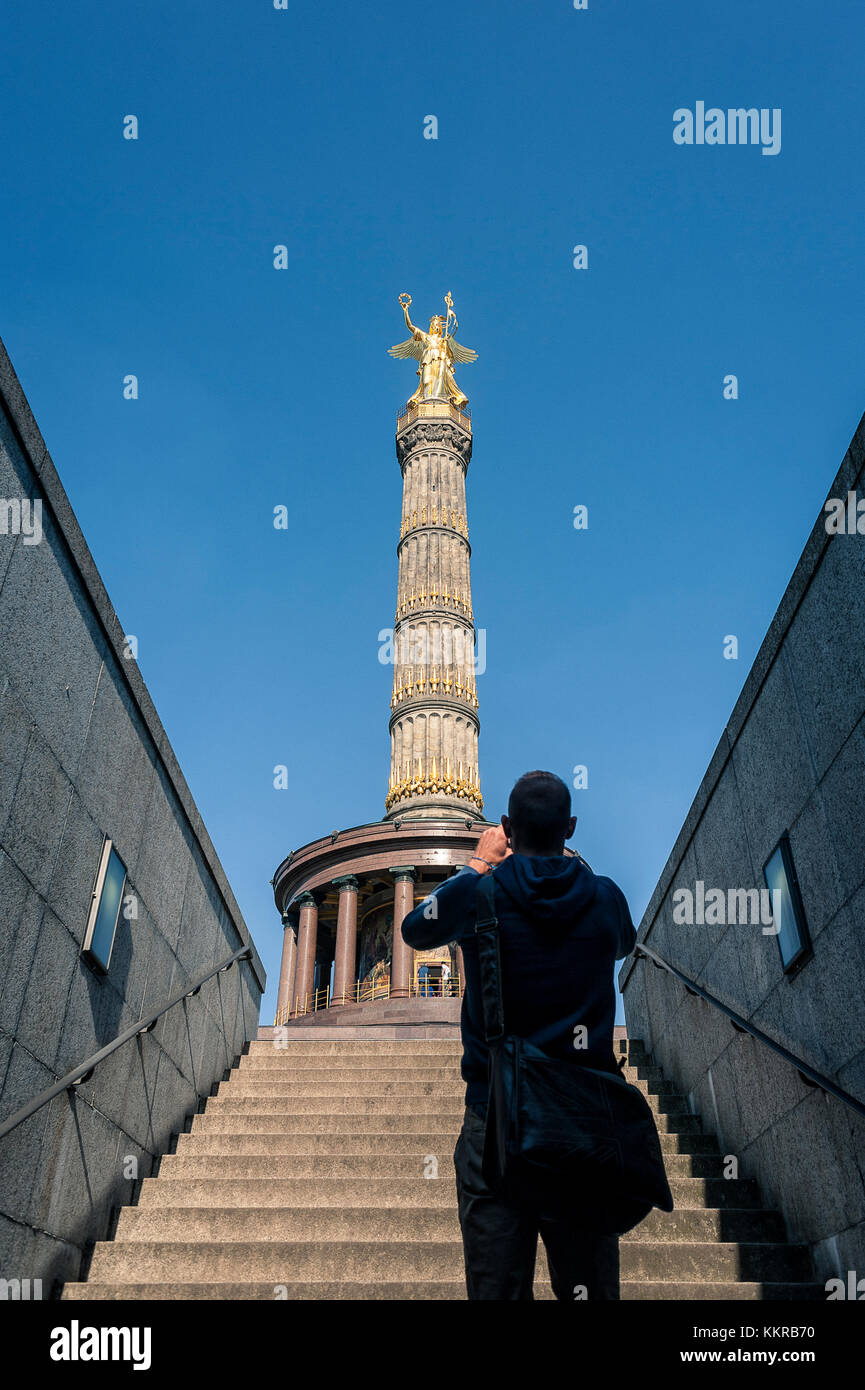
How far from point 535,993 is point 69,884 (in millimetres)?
3670

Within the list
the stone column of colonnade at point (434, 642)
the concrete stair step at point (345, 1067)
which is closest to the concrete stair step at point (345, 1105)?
the concrete stair step at point (345, 1067)

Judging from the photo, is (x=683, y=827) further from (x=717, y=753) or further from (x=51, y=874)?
(x=51, y=874)

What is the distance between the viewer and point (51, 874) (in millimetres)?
5348

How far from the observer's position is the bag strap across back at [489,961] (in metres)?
2.69

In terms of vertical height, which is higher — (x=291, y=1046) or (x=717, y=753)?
(x=717, y=753)

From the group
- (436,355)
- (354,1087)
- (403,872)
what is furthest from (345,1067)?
(436,355)

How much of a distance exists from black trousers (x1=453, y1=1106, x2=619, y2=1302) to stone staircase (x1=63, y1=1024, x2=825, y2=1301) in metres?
2.55

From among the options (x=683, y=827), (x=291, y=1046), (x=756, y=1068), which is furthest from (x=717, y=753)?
(x=291, y=1046)

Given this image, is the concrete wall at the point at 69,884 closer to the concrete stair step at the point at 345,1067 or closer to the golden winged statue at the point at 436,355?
the concrete stair step at the point at 345,1067

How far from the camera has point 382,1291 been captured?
4938 mm

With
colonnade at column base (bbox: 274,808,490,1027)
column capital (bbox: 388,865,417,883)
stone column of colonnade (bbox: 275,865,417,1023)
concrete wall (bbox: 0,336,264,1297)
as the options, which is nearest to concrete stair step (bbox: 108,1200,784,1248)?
concrete wall (bbox: 0,336,264,1297)

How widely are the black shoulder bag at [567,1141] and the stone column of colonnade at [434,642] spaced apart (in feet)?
82.5

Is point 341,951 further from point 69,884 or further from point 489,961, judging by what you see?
point 489,961
